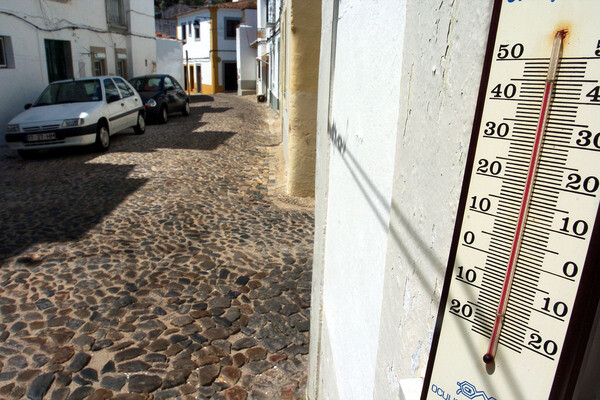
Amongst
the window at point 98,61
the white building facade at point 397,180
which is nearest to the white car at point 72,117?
the window at point 98,61

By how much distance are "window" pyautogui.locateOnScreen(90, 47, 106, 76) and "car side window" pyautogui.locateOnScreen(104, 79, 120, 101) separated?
17.9 feet

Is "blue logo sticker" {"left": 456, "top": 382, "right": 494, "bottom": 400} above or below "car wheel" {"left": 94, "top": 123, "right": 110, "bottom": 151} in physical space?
above

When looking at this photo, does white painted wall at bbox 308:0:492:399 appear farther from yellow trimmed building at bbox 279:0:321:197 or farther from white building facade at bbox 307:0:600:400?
yellow trimmed building at bbox 279:0:321:197

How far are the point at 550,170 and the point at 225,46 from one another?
38.0 meters

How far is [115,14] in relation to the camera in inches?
722

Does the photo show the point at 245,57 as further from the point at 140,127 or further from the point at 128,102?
the point at 128,102

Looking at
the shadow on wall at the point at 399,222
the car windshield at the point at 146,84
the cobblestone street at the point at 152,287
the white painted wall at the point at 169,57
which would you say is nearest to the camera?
the shadow on wall at the point at 399,222

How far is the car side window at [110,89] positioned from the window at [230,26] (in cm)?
2613

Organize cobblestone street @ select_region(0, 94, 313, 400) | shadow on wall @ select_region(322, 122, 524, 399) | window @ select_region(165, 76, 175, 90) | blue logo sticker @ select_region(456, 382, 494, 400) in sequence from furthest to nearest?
1. window @ select_region(165, 76, 175, 90)
2. cobblestone street @ select_region(0, 94, 313, 400)
3. shadow on wall @ select_region(322, 122, 524, 399)
4. blue logo sticker @ select_region(456, 382, 494, 400)

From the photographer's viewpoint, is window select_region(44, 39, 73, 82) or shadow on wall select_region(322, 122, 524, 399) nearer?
shadow on wall select_region(322, 122, 524, 399)

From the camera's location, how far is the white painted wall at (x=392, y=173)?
91 centimetres

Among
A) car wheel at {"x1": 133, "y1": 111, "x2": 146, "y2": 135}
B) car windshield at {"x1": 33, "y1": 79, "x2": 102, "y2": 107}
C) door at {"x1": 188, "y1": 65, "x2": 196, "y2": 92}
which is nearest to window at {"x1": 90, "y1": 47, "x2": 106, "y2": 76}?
car wheel at {"x1": 133, "y1": 111, "x2": 146, "y2": 135}

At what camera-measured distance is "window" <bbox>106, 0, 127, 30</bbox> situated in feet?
57.3

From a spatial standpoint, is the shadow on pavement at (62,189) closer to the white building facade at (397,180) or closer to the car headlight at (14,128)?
the car headlight at (14,128)
